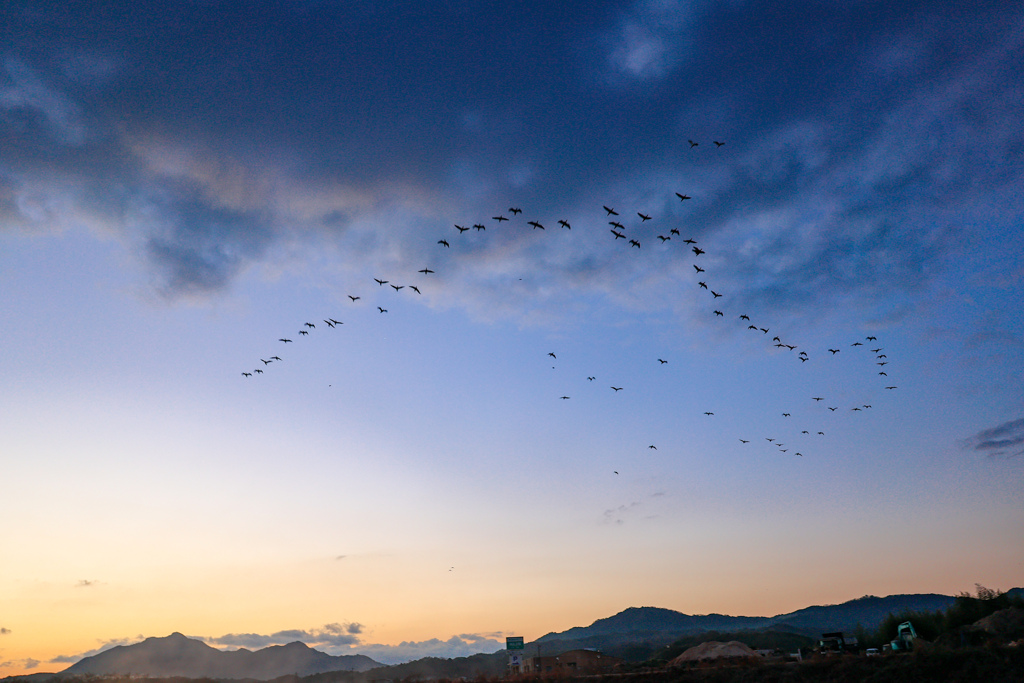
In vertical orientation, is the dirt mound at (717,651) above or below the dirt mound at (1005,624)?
below

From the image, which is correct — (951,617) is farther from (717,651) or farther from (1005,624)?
(717,651)

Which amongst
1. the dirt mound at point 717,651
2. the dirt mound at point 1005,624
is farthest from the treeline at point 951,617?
the dirt mound at point 717,651

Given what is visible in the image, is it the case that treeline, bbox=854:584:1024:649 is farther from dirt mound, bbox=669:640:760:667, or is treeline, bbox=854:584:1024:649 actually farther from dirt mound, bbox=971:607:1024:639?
dirt mound, bbox=669:640:760:667

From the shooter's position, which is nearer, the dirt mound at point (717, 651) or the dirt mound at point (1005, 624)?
the dirt mound at point (1005, 624)

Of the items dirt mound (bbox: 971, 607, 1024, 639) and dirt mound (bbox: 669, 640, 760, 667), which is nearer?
dirt mound (bbox: 971, 607, 1024, 639)

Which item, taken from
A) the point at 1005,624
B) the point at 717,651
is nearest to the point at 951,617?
the point at 1005,624

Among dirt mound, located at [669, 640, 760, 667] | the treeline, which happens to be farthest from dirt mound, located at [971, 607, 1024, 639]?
dirt mound, located at [669, 640, 760, 667]

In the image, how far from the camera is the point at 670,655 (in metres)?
136

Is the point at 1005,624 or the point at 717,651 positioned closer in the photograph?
the point at 1005,624

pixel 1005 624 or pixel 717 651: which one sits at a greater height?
pixel 1005 624

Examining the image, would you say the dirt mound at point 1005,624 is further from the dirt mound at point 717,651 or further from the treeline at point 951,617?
the dirt mound at point 717,651

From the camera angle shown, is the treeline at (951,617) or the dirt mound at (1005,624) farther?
the treeline at (951,617)

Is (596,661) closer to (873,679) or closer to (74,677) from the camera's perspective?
(873,679)

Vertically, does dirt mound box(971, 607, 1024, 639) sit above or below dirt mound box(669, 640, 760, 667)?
above
